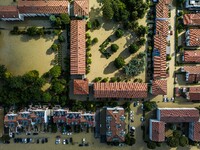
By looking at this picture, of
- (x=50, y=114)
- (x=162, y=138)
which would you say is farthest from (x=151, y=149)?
(x=50, y=114)

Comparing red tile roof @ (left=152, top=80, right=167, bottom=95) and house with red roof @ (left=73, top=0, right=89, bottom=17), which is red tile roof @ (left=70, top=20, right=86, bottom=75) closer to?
house with red roof @ (left=73, top=0, right=89, bottom=17)

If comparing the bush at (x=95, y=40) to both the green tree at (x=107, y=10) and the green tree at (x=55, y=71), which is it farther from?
the green tree at (x=55, y=71)

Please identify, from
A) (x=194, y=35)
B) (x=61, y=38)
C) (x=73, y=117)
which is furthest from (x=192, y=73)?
(x=61, y=38)

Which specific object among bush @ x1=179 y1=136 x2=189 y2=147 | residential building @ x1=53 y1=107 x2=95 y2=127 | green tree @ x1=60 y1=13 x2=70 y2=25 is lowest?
bush @ x1=179 y1=136 x2=189 y2=147

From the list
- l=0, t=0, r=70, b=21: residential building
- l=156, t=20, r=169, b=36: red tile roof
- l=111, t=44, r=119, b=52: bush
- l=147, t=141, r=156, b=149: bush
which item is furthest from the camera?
l=147, t=141, r=156, b=149: bush

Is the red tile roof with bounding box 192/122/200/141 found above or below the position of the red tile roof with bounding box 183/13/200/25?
below

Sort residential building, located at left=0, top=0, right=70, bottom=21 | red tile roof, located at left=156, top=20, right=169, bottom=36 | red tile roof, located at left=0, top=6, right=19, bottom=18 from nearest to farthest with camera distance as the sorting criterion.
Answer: red tile roof, located at left=0, top=6, right=19, bottom=18, residential building, located at left=0, top=0, right=70, bottom=21, red tile roof, located at left=156, top=20, right=169, bottom=36

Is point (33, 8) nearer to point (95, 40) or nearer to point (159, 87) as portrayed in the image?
point (95, 40)

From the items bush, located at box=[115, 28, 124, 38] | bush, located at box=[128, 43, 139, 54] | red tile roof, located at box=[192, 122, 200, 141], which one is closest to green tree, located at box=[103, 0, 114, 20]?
bush, located at box=[115, 28, 124, 38]

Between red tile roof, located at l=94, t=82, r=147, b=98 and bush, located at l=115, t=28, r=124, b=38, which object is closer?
red tile roof, located at l=94, t=82, r=147, b=98
